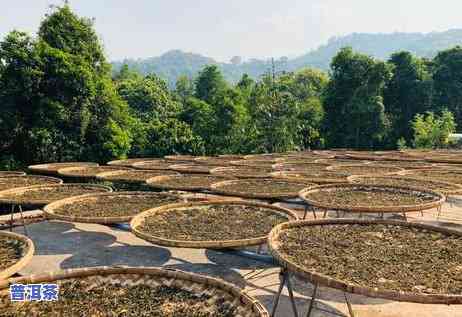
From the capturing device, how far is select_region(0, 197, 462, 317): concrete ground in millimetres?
4980

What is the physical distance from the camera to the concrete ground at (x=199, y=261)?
498 cm

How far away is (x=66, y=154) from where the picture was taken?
17156 millimetres

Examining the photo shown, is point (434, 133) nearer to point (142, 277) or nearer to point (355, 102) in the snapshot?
point (355, 102)

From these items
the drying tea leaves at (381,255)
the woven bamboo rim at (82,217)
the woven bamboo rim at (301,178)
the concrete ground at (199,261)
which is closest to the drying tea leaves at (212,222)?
the woven bamboo rim at (82,217)

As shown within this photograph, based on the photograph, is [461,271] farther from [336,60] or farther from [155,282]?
[336,60]

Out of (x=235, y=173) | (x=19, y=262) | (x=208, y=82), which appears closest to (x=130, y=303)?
(x=19, y=262)

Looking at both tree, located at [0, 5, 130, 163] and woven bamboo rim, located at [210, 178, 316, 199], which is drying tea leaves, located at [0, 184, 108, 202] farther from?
tree, located at [0, 5, 130, 163]

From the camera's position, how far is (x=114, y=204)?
7410 millimetres

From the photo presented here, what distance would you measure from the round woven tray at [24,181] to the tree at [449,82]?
93.2ft

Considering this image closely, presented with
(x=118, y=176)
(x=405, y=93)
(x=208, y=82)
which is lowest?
(x=118, y=176)

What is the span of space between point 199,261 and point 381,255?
334 cm

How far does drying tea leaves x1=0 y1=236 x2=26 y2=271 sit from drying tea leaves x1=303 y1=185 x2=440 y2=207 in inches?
169

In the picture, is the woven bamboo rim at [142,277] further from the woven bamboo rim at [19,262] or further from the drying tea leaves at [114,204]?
the drying tea leaves at [114,204]

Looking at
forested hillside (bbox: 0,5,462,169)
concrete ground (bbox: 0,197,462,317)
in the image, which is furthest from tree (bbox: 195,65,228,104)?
concrete ground (bbox: 0,197,462,317)
